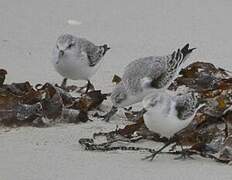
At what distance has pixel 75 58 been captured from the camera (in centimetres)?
668

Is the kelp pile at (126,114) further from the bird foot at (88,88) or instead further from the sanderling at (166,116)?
the bird foot at (88,88)

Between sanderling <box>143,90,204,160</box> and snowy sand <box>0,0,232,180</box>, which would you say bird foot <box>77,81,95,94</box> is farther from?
sanderling <box>143,90,204,160</box>

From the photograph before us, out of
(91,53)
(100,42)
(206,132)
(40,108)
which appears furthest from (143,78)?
(100,42)

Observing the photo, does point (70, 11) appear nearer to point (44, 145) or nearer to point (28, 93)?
point (28, 93)

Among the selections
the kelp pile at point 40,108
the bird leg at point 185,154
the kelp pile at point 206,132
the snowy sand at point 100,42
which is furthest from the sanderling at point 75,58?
the bird leg at point 185,154

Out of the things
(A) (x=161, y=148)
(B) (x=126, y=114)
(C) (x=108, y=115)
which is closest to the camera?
(A) (x=161, y=148)

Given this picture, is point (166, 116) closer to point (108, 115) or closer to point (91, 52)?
point (108, 115)

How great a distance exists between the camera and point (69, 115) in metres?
5.54

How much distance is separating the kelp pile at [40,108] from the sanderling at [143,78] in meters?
0.31

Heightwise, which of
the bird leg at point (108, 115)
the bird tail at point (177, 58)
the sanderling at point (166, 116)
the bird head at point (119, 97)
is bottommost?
the bird leg at point (108, 115)

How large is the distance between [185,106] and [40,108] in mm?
1089

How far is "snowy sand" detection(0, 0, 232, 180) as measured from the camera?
4.60 m

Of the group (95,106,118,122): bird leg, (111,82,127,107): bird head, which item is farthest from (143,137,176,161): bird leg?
(111,82,127,107): bird head

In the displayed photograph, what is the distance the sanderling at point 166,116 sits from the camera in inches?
192
